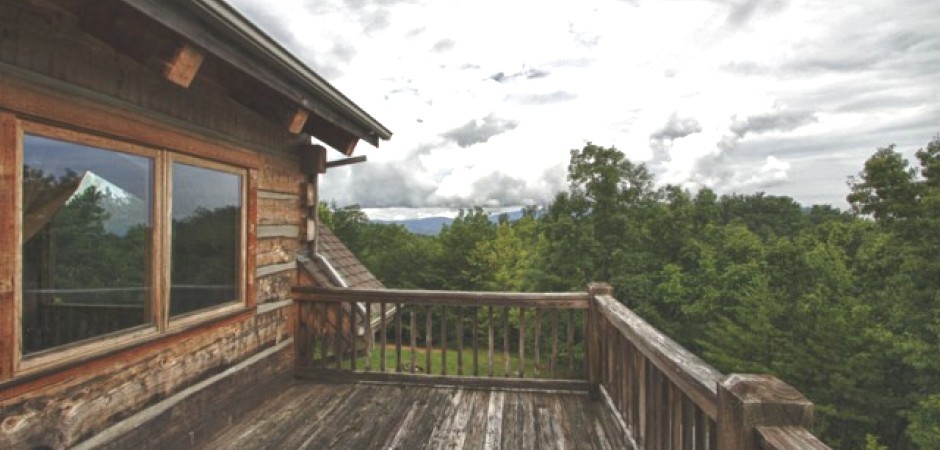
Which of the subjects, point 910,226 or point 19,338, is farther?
point 910,226

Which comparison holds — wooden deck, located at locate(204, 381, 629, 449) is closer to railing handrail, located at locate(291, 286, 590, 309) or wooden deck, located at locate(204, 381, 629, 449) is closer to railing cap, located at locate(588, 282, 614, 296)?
railing handrail, located at locate(291, 286, 590, 309)

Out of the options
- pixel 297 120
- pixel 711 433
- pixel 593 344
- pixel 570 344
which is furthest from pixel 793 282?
pixel 297 120

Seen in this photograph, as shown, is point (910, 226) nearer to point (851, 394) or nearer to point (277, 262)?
point (851, 394)

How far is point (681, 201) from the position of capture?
76.2ft

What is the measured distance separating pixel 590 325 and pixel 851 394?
19983 millimetres

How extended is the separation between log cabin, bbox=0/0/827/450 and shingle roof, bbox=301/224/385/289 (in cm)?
4

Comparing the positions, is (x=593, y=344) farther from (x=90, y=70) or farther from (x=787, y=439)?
(x=90, y=70)

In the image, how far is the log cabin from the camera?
6.01 feet

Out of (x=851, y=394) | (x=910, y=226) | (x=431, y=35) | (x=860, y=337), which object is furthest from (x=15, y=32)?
(x=860, y=337)

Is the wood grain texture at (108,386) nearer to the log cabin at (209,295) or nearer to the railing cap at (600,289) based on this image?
the log cabin at (209,295)

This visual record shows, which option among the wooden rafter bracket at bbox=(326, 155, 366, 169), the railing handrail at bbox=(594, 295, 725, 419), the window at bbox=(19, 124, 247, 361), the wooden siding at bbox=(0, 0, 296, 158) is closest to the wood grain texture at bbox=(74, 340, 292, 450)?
the window at bbox=(19, 124, 247, 361)

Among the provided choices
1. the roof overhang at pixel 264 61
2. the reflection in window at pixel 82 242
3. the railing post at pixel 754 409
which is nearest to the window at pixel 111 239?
the reflection in window at pixel 82 242

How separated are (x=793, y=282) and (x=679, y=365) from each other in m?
24.9

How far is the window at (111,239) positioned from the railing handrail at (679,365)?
8.42ft
